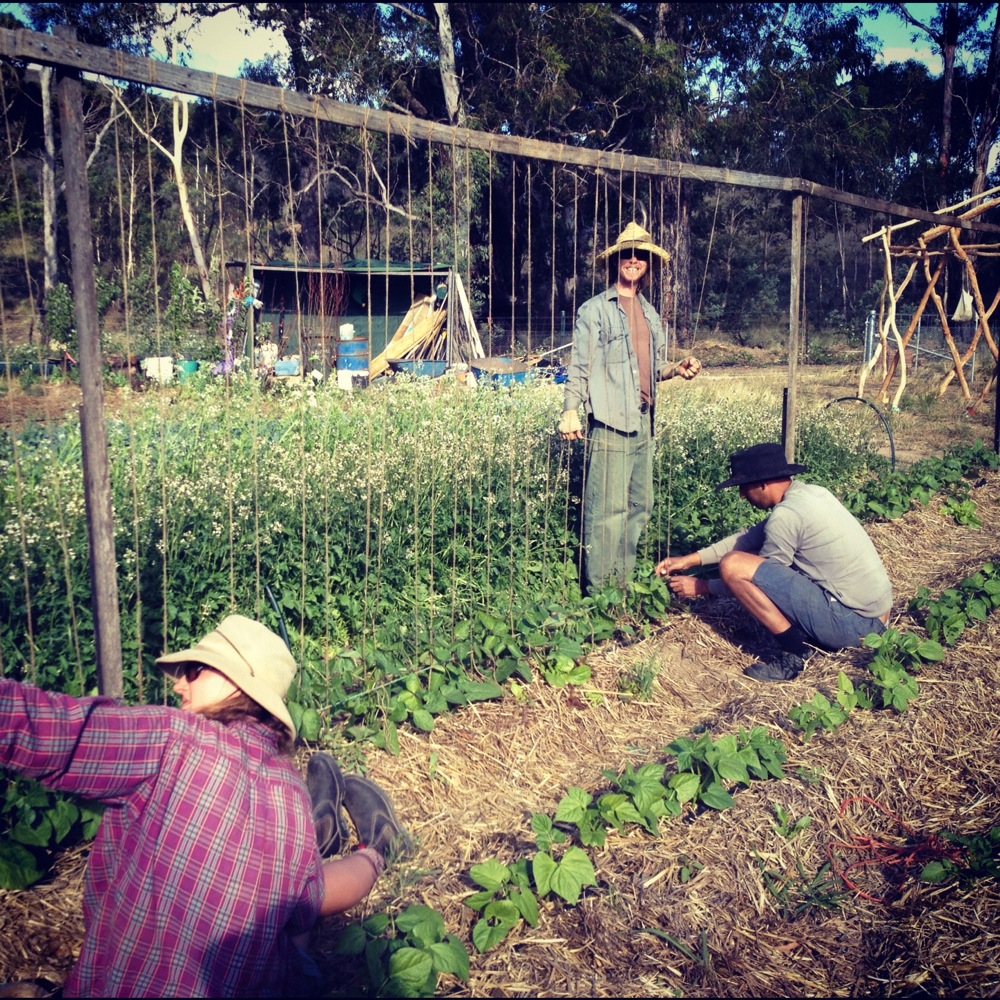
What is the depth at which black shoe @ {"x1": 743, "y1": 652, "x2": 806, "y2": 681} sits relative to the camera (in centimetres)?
467

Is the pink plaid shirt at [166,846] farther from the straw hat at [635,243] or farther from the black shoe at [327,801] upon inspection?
the straw hat at [635,243]

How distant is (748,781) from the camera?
3410 millimetres

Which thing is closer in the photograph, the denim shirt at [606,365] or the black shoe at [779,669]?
the black shoe at [779,669]

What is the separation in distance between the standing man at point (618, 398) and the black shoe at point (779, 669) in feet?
2.92

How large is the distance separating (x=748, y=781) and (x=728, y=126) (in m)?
23.7

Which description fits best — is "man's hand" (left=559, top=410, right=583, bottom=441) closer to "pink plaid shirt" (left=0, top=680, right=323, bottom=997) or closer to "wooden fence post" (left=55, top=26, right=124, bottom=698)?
"wooden fence post" (left=55, top=26, right=124, bottom=698)

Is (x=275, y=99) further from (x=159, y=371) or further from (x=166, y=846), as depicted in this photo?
(x=166, y=846)

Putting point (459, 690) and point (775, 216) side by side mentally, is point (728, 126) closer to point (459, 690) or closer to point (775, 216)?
point (775, 216)

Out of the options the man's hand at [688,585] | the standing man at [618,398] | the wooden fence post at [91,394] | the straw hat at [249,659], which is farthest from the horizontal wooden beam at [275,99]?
the man's hand at [688,585]

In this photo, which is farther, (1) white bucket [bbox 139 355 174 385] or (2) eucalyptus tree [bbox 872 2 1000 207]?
(2) eucalyptus tree [bbox 872 2 1000 207]

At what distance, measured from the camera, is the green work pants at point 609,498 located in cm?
518

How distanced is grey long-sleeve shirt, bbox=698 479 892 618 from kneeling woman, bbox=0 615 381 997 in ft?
10.1

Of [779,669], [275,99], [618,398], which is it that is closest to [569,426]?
[618,398]

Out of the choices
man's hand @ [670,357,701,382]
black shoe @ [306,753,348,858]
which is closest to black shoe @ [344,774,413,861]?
black shoe @ [306,753,348,858]
